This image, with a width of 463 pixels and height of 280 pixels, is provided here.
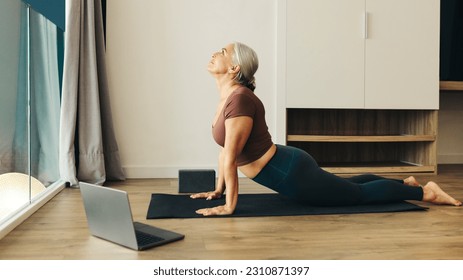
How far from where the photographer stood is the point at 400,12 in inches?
160

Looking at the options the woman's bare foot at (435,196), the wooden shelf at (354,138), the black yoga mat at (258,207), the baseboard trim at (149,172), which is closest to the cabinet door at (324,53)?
the wooden shelf at (354,138)

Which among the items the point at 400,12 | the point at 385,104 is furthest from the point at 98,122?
the point at 400,12

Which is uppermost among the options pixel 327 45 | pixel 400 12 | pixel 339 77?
pixel 400 12

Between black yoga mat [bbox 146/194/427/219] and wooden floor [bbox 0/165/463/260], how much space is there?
0.06 meters

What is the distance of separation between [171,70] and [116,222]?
2265 millimetres

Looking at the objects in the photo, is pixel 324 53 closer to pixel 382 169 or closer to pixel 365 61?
pixel 365 61

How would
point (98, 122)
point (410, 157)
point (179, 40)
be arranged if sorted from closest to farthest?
point (98, 122) → point (179, 40) → point (410, 157)

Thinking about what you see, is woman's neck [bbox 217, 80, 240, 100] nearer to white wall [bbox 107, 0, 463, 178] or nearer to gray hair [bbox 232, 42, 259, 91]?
gray hair [bbox 232, 42, 259, 91]

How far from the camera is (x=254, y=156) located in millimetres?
2475

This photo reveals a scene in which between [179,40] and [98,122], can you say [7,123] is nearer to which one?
[98,122]

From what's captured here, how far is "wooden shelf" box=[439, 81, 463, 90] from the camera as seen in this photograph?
168 inches

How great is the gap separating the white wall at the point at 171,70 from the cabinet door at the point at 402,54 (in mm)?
804

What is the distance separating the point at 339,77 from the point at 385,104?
0.44 m
